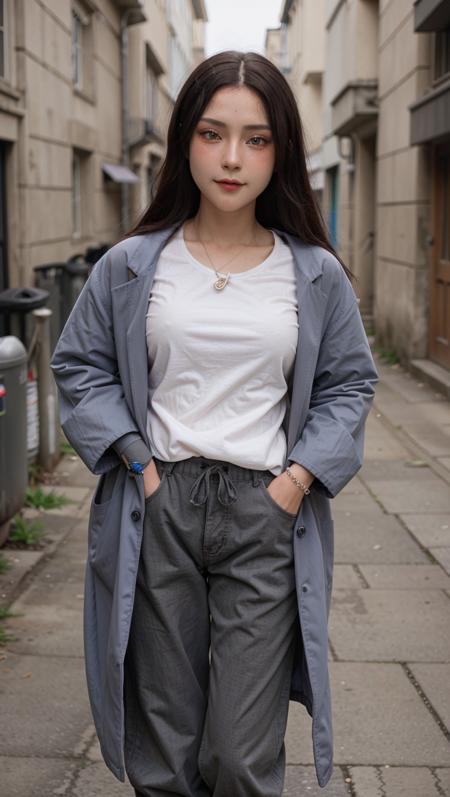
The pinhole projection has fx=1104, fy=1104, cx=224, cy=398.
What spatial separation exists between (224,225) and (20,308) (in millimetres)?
4747

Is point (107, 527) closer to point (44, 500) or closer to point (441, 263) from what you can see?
point (44, 500)

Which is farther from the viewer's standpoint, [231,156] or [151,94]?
[151,94]

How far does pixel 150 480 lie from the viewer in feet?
8.11

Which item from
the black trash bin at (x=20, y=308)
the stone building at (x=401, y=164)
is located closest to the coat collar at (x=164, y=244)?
the black trash bin at (x=20, y=308)

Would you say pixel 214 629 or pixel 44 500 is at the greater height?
pixel 214 629

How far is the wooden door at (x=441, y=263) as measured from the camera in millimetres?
11195

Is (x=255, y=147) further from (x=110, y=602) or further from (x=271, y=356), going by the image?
(x=110, y=602)

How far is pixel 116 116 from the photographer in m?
18.8

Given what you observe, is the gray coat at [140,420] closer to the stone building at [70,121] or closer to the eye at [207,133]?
the eye at [207,133]

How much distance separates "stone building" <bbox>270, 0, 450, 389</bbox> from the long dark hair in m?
5.38

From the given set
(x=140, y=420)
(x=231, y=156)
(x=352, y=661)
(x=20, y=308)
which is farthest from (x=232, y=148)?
(x=20, y=308)

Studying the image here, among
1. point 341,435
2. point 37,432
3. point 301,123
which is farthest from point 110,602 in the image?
point 37,432

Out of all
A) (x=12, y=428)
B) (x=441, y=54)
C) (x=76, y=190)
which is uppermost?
(x=441, y=54)

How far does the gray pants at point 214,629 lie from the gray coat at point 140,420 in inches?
2.2
